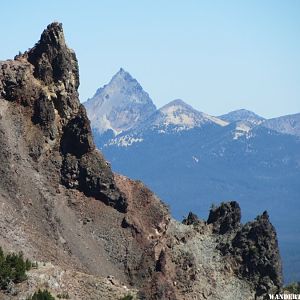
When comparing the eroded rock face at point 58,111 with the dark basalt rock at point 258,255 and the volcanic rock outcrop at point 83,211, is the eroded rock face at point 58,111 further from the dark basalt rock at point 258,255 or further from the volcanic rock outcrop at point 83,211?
the dark basalt rock at point 258,255

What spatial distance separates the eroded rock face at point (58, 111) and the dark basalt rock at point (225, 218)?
16538 mm

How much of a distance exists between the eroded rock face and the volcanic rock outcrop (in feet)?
0.36

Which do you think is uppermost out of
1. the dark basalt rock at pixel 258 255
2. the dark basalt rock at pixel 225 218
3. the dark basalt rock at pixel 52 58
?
the dark basalt rock at pixel 52 58

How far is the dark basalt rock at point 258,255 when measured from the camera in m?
107

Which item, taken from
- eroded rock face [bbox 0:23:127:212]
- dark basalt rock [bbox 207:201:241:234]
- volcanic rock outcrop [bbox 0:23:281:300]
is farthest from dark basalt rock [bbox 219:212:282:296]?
eroded rock face [bbox 0:23:127:212]

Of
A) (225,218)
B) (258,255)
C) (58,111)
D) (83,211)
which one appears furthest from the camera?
(225,218)

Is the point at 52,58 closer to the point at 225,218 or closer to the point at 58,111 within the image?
the point at 58,111

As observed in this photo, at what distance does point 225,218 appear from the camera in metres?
115

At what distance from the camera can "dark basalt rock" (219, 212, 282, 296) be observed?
350 ft

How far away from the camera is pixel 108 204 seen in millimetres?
102625

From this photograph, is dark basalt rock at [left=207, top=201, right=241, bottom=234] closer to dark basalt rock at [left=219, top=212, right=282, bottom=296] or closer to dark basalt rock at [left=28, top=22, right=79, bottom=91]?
dark basalt rock at [left=219, top=212, right=282, bottom=296]

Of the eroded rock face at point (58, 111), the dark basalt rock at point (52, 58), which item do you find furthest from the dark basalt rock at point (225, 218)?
the dark basalt rock at point (52, 58)

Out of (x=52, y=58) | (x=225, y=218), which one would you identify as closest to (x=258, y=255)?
(x=225, y=218)

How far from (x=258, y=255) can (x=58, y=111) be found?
28.4 metres
